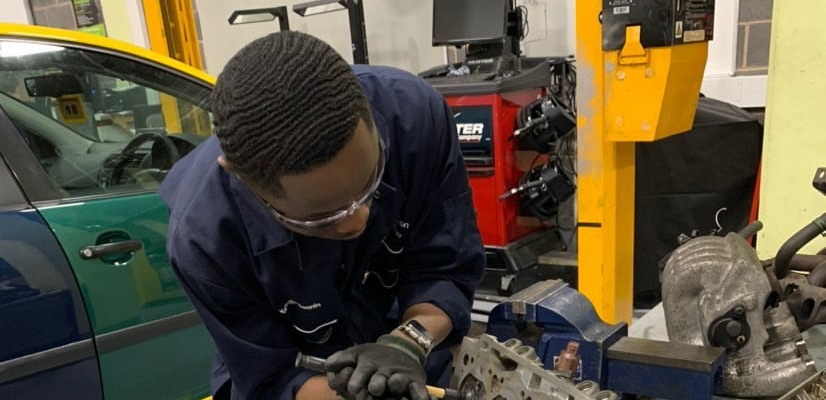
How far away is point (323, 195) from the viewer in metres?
0.81

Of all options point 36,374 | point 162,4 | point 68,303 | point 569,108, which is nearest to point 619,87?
point 569,108

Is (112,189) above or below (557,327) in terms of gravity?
above

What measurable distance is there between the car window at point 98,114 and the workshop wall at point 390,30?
1593 mm

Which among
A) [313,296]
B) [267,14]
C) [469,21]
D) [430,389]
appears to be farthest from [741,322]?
[267,14]

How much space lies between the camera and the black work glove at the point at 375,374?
90 centimetres

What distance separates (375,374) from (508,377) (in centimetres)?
20

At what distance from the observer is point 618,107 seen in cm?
174

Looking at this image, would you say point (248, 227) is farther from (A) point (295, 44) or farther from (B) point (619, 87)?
(B) point (619, 87)

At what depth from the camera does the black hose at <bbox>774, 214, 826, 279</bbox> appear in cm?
129

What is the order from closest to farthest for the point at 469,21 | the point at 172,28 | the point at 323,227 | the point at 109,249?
1. the point at 323,227
2. the point at 109,249
3. the point at 469,21
4. the point at 172,28

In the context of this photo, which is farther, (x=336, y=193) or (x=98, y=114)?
(x=98, y=114)

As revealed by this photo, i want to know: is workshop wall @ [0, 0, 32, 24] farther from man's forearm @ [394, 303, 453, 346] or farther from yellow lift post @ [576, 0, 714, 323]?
man's forearm @ [394, 303, 453, 346]

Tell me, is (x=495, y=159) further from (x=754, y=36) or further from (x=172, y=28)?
(x=172, y=28)

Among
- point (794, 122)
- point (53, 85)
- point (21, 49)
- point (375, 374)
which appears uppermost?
point (21, 49)
